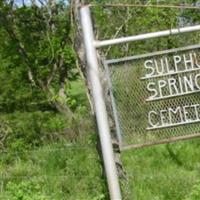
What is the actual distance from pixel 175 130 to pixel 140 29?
7940 millimetres

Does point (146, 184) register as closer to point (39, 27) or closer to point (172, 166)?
point (172, 166)

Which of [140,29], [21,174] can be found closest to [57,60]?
[140,29]

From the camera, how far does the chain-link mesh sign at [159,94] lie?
442 centimetres

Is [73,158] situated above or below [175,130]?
above

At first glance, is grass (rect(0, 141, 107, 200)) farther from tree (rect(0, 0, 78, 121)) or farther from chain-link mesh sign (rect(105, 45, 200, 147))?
tree (rect(0, 0, 78, 121))

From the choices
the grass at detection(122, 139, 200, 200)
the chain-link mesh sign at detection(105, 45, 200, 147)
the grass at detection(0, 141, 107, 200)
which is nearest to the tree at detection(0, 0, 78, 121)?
the grass at detection(0, 141, 107, 200)

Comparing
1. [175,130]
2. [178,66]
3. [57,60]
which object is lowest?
[175,130]

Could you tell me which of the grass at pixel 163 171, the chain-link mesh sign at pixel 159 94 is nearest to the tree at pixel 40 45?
the grass at pixel 163 171

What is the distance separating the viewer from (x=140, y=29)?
1221 centimetres

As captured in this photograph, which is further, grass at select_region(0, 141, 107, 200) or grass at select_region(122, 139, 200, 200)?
grass at select_region(0, 141, 107, 200)

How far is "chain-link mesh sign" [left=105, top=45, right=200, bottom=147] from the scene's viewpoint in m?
4.42

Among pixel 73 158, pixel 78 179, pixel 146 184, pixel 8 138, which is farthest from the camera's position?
pixel 8 138

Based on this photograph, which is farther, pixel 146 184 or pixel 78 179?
pixel 78 179

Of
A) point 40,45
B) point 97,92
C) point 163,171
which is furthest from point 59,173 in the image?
point 97,92
